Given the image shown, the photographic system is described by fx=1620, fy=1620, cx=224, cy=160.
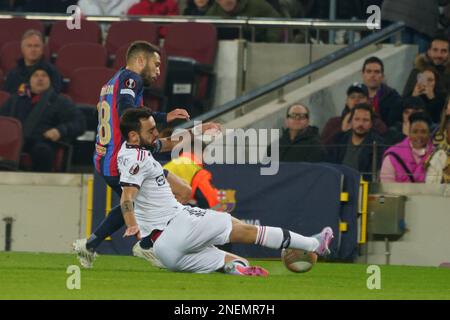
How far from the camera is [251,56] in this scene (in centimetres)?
2139

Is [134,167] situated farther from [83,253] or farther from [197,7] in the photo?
[197,7]

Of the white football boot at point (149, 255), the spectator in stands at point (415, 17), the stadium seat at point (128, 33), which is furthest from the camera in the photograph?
the stadium seat at point (128, 33)

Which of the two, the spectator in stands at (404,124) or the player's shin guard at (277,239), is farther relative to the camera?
the spectator in stands at (404,124)

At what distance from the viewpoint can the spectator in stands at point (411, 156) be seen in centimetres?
1756

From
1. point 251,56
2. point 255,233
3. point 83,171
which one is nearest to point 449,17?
point 251,56

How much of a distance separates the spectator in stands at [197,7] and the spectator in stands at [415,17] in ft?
8.48

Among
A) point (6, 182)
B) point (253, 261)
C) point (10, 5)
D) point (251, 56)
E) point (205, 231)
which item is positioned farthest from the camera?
point (10, 5)

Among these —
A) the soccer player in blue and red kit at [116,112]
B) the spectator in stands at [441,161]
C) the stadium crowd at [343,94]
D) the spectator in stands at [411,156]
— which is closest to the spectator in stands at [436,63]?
the stadium crowd at [343,94]

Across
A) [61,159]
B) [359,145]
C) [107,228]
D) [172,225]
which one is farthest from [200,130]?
[61,159]

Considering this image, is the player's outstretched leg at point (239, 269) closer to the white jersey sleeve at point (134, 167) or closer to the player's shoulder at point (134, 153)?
the white jersey sleeve at point (134, 167)

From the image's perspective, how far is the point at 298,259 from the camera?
45.8 ft

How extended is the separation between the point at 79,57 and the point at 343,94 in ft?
11.7
